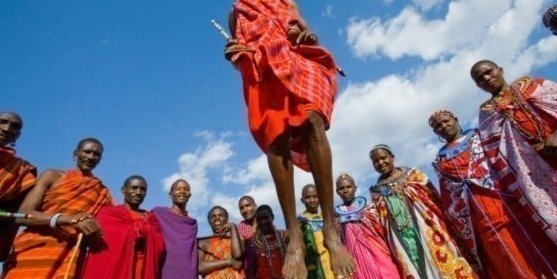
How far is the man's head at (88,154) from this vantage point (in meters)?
6.09

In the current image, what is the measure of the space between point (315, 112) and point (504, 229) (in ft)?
11.1

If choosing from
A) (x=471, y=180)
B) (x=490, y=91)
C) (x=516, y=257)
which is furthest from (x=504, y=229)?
(x=490, y=91)

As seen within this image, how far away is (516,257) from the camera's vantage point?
524cm

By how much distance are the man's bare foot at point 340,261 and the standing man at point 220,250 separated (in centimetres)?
505

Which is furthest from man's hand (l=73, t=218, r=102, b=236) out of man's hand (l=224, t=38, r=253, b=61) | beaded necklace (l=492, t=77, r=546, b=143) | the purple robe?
beaded necklace (l=492, t=77, r=546, b=143)

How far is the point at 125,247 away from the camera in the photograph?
5.67 meters

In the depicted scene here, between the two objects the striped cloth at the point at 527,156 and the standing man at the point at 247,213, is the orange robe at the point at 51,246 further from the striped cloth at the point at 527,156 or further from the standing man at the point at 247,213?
the striped cloth at the point at 527,156

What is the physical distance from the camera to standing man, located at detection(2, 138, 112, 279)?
4.91 meters

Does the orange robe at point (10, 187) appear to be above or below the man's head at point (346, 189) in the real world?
below

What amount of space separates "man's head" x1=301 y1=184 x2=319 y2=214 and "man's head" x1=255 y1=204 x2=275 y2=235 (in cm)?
67

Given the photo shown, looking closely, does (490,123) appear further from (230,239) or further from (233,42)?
(230,239)

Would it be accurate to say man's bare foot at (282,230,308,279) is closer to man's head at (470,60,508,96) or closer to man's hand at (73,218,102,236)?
man's hand at (73,218,102,236)

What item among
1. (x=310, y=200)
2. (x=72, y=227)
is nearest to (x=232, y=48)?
(x=72, y=227)

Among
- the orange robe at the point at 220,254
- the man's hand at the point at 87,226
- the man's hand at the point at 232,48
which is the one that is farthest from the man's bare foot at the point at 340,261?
the orange robe at the point at 220,254
